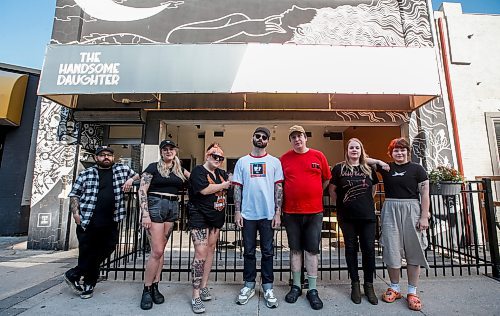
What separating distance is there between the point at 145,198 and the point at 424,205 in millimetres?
3149

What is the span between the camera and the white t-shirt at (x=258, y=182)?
3.01 meters

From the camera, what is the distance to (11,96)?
7379 mm

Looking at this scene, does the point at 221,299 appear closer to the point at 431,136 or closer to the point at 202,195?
the point at 202,195

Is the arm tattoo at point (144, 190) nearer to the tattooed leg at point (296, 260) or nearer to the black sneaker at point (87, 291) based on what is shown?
the black sneaker at point (87, 291)

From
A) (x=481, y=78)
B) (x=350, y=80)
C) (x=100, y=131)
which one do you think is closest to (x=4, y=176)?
(x=100, y=131)

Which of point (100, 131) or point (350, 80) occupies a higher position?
point (350, 80)

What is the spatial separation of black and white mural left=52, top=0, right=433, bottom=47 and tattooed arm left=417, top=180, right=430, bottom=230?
4338 mm

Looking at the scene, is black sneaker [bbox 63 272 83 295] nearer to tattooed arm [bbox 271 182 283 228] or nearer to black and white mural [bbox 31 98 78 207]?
tattooed arm [bbox 271 182 283 228]

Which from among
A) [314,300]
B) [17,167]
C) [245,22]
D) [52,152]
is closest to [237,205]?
[314,300]

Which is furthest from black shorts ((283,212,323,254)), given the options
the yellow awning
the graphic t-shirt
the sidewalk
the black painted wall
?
the yellow awning

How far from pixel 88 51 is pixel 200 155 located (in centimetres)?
581

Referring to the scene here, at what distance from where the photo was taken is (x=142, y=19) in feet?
20.8

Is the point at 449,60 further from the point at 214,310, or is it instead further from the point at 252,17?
the point at 214,310

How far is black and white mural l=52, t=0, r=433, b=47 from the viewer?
6.22m
